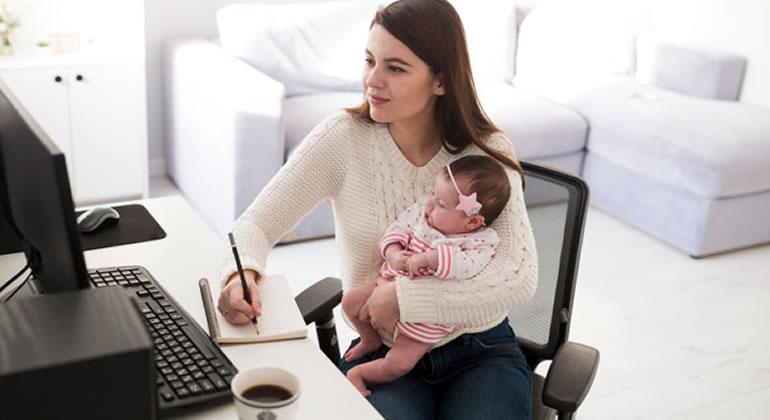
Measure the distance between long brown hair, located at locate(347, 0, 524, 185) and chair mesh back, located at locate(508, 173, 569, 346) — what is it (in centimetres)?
6

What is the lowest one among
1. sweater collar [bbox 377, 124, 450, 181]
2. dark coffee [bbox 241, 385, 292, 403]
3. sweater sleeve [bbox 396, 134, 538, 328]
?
sweater sleeve [bbox 396, 134, 538, 328]

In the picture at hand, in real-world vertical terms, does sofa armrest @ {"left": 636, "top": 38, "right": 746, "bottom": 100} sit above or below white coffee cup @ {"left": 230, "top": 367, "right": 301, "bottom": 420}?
below

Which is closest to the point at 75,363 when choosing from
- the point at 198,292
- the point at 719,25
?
the point at 198,292

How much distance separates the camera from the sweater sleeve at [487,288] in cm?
136

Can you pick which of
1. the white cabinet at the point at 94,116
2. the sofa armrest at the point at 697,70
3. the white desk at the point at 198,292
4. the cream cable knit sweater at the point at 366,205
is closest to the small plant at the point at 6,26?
the white cabinet at the point at 94,116

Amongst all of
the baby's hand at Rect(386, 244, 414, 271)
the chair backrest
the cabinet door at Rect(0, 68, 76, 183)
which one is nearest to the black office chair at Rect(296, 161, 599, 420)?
the chair backrest

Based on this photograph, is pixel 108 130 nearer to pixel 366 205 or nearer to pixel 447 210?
pixel 366 205

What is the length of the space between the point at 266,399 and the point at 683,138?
9.04ft

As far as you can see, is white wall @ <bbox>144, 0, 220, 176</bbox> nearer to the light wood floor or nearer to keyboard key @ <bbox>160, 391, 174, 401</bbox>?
the light wood floor

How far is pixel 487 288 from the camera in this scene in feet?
4.58

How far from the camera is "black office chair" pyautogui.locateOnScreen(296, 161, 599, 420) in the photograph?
1.45 metres

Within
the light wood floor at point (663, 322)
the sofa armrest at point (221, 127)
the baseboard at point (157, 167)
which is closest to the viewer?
the light wood floor at point (663, 322)

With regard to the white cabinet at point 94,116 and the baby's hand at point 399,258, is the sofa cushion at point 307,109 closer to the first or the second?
the white cabinet at point 94,116

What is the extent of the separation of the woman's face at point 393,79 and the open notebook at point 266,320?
1.40 feet
